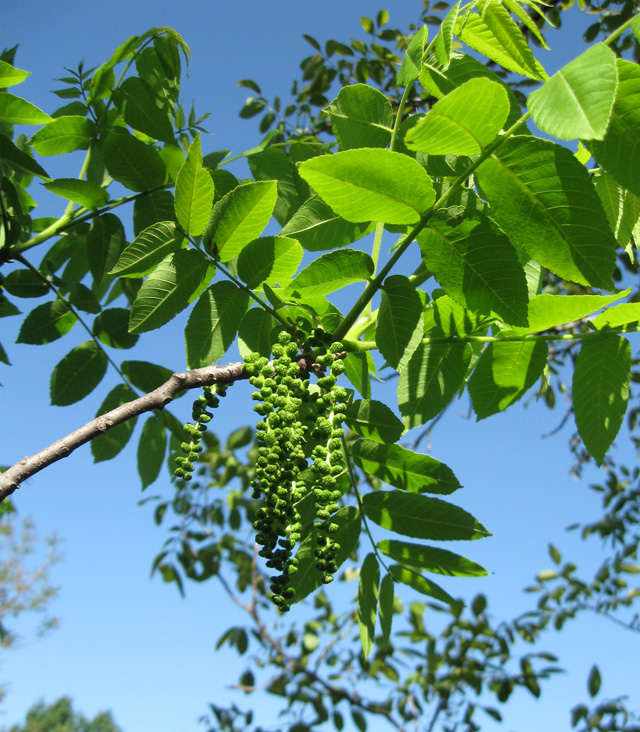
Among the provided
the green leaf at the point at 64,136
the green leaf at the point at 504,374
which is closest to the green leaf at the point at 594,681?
the green leaf at the point at 504,374

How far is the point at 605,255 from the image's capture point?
1.10 m

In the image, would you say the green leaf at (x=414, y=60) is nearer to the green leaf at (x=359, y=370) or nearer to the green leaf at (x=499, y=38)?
the green leaf at (x=499, y=38)

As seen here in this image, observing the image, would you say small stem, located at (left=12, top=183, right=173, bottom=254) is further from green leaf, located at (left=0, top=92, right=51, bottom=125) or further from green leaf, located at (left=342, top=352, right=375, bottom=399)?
green leaf, located at (left=342, top=352, right=375, bottom=399)

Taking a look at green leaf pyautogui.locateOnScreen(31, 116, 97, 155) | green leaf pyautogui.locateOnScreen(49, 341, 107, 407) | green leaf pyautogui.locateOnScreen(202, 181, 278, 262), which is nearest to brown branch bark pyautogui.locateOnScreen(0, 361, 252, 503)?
green leaf pyautogui.locateOnScreen(202, 181, 278, 262)

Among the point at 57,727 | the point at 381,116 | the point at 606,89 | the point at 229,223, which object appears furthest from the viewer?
the point at 57,727

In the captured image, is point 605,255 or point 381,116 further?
point 381,116

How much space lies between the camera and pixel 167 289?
1.41 metres

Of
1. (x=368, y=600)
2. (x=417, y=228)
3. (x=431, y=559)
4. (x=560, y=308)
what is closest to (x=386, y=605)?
(x=368, y=600)

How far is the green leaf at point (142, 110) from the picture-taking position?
70.2 inches

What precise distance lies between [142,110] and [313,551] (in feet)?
4.61

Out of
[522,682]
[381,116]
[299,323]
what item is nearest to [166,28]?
[381,116]

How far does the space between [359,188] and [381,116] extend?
18.0 inches

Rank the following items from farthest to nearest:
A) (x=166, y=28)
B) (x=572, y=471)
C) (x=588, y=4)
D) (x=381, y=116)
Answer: (x=572, y=471) < (x=588, y=4) < (x=166, y=28) < (x=381, y=116)

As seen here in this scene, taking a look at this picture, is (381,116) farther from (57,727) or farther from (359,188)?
(57,727)
